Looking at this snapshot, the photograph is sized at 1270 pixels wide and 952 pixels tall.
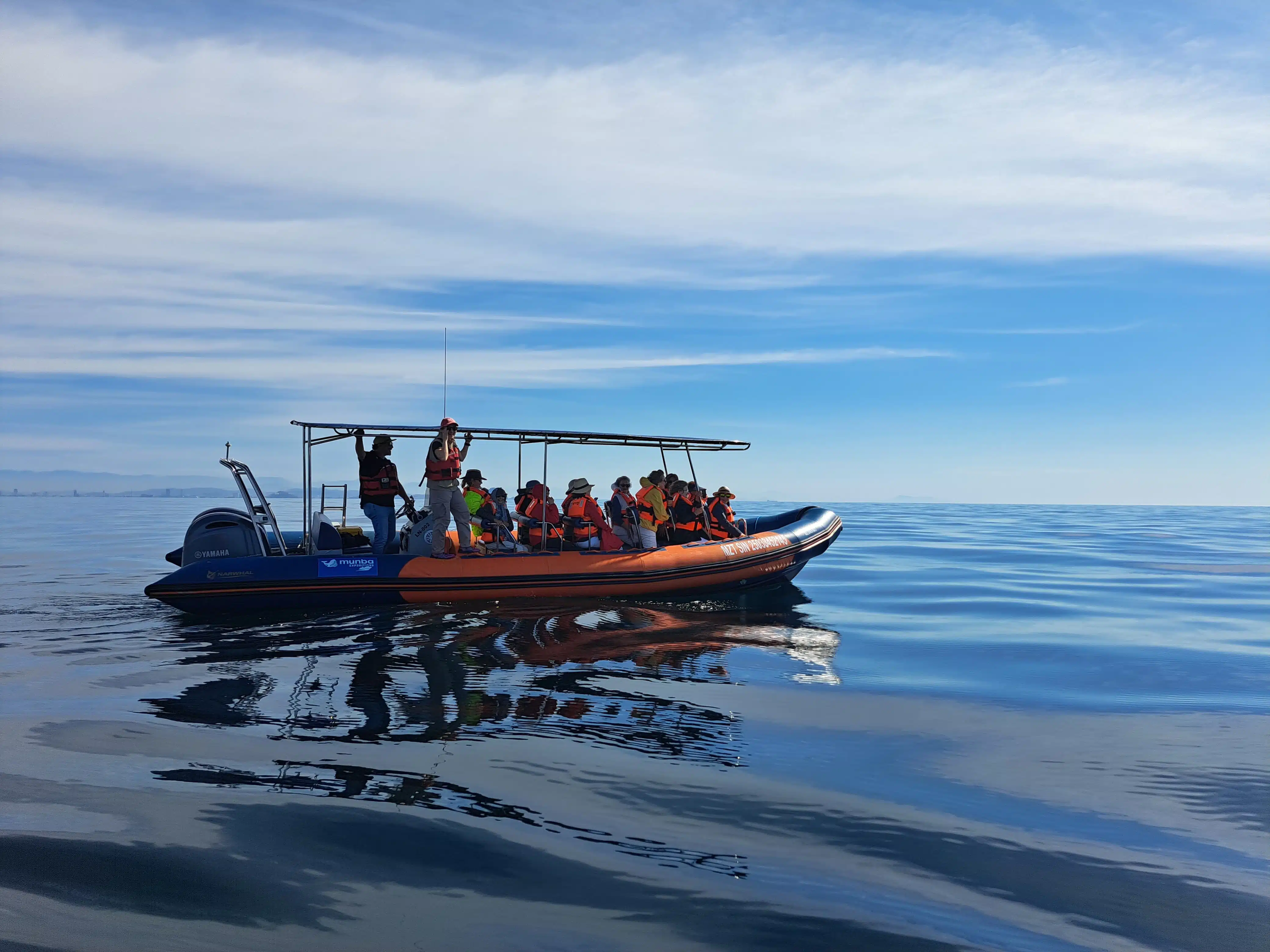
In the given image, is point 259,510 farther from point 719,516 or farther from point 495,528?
point 719,516

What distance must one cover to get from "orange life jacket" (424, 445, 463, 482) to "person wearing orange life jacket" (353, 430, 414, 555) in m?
0.60

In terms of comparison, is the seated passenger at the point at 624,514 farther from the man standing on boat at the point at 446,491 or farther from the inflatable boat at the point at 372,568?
the man standing on boat at the point at 446,491

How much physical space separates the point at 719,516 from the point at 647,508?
5.97ft

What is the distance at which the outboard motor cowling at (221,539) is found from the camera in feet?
36.2

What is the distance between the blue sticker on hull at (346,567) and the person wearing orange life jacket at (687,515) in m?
5.05

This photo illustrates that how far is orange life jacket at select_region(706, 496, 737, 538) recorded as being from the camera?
1470 cm

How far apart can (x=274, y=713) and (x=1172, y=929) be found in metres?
5.67

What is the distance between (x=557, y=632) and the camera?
32.3 ft

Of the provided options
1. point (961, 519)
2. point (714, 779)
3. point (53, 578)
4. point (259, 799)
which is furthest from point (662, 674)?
point (961, 519)

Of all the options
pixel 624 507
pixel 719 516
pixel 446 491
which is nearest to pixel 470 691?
pixel 446 491

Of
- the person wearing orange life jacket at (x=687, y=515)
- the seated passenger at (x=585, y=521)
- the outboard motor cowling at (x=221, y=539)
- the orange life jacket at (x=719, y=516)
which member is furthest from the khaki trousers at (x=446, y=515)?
the orange life jacket at (x=719, y=516)

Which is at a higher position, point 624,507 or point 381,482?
point 381,482

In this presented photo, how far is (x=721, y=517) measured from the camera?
14727 mm

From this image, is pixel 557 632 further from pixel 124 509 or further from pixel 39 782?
pixel 124 509
